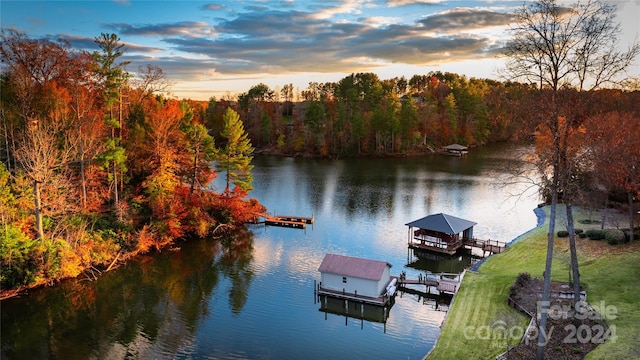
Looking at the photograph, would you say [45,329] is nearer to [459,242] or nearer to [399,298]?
[399,298]

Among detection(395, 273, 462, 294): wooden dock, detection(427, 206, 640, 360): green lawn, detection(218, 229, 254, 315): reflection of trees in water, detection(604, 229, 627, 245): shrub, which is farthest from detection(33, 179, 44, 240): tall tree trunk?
detection(604, 229, 627, 245): shrub

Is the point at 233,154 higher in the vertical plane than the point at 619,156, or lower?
lower

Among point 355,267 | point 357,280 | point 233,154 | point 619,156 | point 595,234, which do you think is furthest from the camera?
point 233,154

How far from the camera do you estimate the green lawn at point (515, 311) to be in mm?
21344

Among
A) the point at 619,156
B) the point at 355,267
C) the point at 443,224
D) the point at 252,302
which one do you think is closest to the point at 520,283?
the point at 355,267

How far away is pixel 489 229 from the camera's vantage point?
4662cm

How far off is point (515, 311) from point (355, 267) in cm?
1050

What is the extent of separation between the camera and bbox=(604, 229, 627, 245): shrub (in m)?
34.3

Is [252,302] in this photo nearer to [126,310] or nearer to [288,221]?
[126,310]

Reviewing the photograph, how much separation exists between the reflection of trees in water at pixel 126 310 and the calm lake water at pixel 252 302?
0.07 meters

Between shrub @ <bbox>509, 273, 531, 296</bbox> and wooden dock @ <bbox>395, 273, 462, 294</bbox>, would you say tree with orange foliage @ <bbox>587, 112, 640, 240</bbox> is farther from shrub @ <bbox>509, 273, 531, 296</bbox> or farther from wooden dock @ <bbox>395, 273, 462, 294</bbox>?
wooden dock @ <bbox>395, 273, 462, 294</bbox>

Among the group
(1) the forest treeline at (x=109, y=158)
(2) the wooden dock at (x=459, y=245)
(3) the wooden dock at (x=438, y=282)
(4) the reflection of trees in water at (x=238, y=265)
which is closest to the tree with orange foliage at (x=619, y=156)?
(1) the forest treeline at (x=109, y=158)

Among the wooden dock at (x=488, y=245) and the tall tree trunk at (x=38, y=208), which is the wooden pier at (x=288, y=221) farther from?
the tall tree trunk at (x=38, y=208)

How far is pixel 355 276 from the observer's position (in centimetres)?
3094
